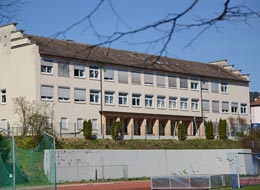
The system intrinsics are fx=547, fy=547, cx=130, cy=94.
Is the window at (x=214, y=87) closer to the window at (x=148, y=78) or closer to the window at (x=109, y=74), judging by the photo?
the window at (x=148, y=78)

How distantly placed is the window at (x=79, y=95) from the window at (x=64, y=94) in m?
0.95

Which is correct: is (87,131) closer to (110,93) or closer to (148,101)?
(110,93)

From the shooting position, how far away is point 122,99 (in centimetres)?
5941

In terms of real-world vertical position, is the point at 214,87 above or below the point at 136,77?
below

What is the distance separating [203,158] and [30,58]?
62.3ft

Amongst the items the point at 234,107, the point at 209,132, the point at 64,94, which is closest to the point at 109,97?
the point at 64,94

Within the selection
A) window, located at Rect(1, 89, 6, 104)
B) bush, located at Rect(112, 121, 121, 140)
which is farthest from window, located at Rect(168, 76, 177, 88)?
window, located at Rect(1, 89, 6, 104)

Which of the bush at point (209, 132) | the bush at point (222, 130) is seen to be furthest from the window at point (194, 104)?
the bush at point (209, 132)

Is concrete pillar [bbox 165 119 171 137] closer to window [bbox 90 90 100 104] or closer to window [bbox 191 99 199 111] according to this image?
window [bbox 191 99 199 111]

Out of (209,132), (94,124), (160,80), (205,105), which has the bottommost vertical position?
(209,132)

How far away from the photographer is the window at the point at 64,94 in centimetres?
5359

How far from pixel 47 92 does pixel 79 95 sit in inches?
162

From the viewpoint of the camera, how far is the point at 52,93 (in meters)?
52.8

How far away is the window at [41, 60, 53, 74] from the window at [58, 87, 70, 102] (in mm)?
2042
